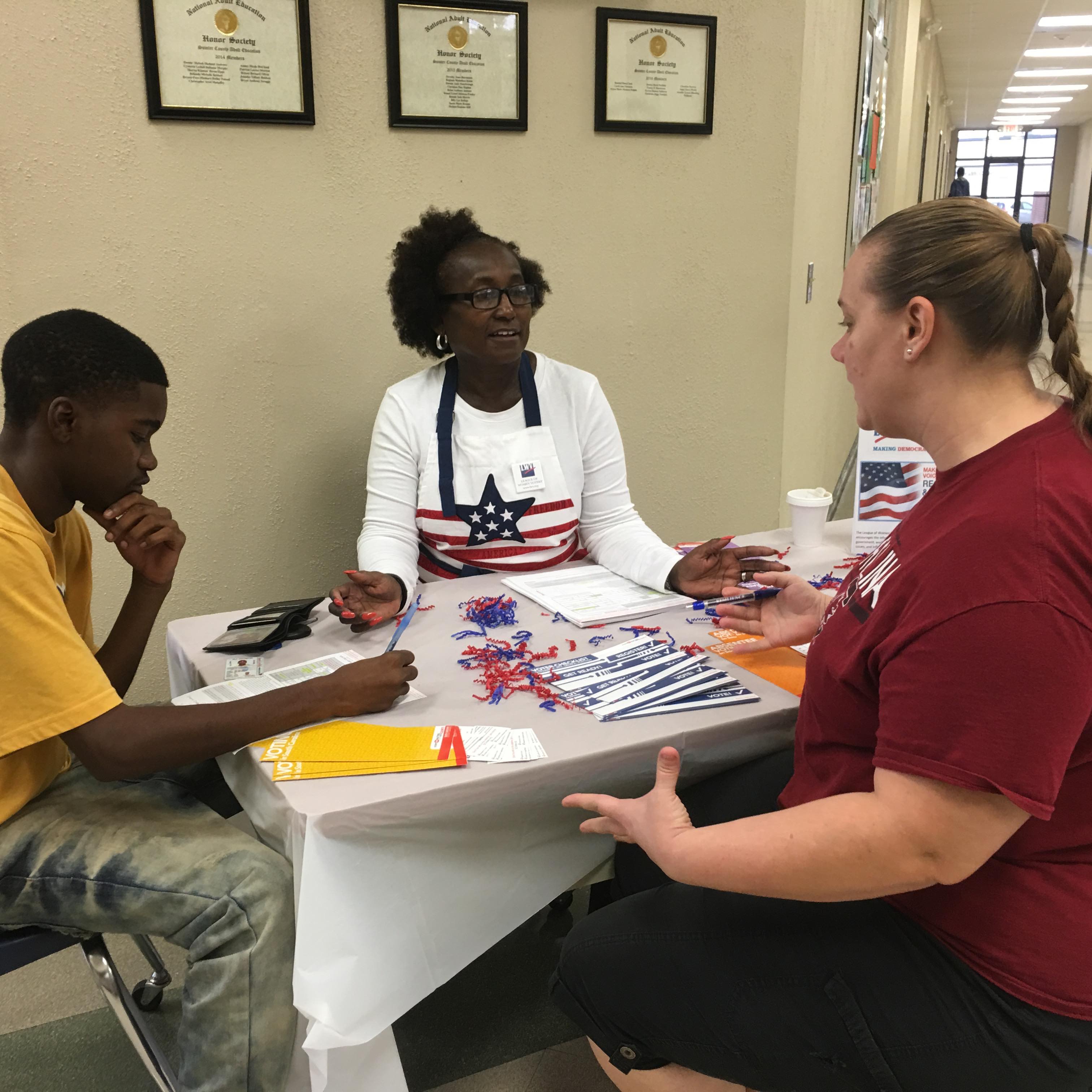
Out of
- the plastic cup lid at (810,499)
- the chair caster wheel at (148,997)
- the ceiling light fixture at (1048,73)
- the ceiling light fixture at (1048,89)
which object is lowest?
the chair caster wheel at (148,997)

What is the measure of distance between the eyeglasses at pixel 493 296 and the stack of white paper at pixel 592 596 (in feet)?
2.06

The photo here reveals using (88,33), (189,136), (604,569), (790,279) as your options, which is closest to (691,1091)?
(604,569)

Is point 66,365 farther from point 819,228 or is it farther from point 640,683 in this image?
point 819,228

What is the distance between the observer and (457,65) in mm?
2434

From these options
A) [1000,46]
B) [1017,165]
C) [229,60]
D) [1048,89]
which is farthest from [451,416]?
[1017,165]

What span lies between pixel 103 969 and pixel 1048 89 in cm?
1800

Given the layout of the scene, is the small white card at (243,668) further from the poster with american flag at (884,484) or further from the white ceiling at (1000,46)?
the white ceiling at (1000,46)

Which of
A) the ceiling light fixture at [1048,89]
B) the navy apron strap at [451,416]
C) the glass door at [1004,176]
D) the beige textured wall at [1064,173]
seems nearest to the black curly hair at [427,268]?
the navy apron strap at [451,416]

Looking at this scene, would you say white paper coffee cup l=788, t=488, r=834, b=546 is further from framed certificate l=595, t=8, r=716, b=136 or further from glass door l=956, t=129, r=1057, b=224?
glass door l=956, t=129, r=1057, b=224

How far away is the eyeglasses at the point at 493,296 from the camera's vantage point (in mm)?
2061

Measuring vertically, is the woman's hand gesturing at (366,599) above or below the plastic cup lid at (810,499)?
below

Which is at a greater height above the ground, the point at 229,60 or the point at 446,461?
the point at 229,60

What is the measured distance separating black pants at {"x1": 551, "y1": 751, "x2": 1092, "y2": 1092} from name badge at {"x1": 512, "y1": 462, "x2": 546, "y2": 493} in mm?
1081

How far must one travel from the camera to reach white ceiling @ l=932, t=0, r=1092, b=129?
818 centimetres
